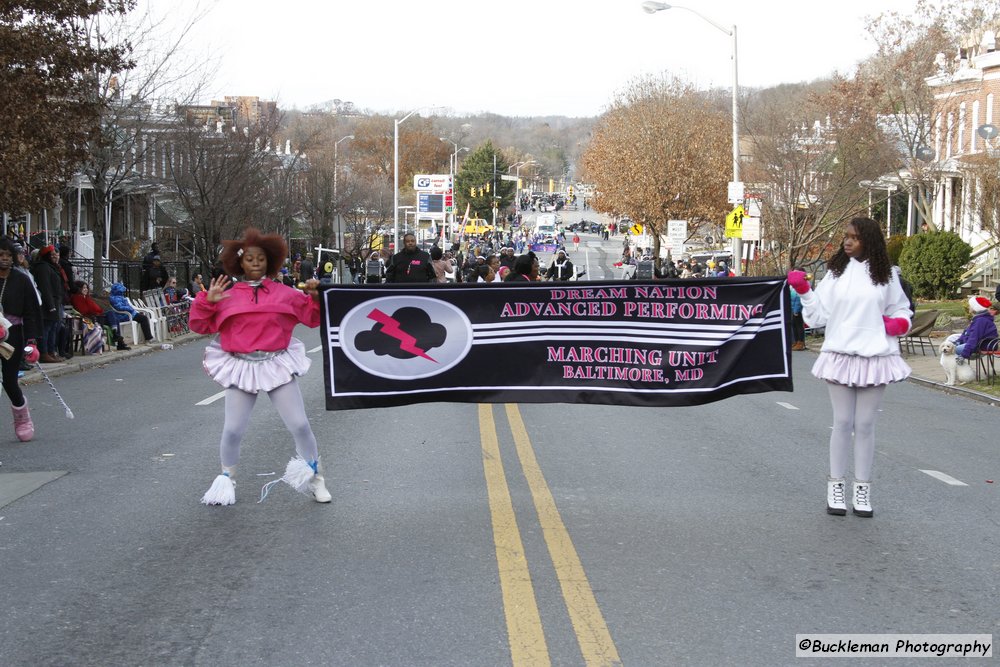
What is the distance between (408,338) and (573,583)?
252 cm

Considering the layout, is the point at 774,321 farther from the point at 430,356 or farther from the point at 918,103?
the point at 918,103

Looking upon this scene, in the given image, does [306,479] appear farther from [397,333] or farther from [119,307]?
[119,307]

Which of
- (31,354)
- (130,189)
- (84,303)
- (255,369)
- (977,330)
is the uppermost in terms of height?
(130,189)

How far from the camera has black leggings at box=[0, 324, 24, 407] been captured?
416 inches

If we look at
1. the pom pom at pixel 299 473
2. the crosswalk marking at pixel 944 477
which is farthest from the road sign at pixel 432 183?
the pom pom at pixel 299 473

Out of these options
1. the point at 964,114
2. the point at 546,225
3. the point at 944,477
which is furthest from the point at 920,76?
the point at 546,225

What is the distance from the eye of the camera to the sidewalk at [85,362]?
56.6 ft

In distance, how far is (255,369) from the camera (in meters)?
7.39

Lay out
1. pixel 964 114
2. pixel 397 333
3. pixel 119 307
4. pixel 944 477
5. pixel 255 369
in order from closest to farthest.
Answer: pixel 255 369 → pixel 397 333 → pixel 944 477 → pixel 119 307 → pixel 964 114

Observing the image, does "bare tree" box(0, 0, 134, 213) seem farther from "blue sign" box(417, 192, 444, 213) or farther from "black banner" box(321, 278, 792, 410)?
"blue sign" box(417, 192, 444, 213)

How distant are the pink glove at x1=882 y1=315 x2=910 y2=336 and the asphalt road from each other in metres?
1.24

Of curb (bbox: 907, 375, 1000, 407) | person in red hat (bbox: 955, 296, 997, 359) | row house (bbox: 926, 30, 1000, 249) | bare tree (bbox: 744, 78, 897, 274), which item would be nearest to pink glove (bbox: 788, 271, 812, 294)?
curb (bbox: 907, 375, 1000, 407)

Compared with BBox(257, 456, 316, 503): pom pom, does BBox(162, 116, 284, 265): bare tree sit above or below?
above

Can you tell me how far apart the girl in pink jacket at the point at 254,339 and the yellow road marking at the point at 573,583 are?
5.31 feet
